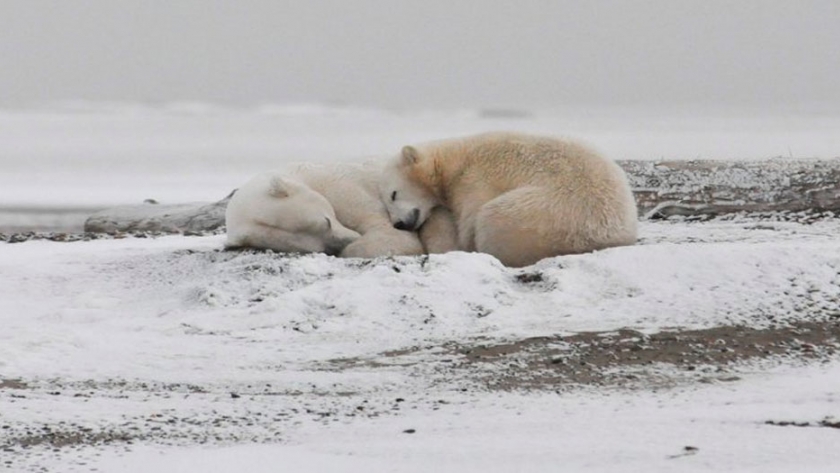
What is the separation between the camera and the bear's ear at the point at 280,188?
10148 mm

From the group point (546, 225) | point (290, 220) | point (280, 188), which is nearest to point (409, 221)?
point (290, 220)

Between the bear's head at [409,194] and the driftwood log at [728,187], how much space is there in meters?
3.67

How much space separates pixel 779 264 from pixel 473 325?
2317 mm

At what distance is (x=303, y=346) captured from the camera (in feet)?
24.7

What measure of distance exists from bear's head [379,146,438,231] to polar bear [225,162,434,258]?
0.10 m

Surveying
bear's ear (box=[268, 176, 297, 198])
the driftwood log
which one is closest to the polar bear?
bear's ear (box=[268, 176, 297, 198])

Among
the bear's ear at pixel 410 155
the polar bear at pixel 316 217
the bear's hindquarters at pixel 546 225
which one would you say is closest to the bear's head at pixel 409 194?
the bear's ear at pixel 410 155

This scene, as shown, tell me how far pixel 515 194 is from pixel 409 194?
978 mm

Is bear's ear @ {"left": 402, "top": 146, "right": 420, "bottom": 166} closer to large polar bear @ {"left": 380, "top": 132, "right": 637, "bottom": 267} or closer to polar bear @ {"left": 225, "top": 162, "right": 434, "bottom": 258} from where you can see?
large polar bear @ {"left": 380, "top": 132, "right": 637, "bottom": 267}

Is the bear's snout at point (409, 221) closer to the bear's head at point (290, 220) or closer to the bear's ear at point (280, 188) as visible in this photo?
the bear's head at point (290, 220)

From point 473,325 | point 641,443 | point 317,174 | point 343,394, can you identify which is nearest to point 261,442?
point 343,394

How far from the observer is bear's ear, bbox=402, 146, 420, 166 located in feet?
33.3

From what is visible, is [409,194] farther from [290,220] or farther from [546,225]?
[546,225]

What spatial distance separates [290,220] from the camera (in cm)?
1013
